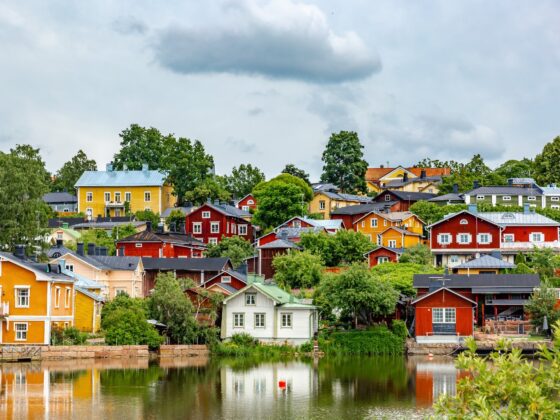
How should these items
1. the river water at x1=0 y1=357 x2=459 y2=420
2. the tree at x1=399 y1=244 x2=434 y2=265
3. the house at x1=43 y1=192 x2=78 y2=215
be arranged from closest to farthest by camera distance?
the river water at x1=0 y1=357 x2=459 y2=420 < the tree at x1=399 y1=244 x2=434 y2=265 < the house at x1=43 y1=192 x2=78 y2=215

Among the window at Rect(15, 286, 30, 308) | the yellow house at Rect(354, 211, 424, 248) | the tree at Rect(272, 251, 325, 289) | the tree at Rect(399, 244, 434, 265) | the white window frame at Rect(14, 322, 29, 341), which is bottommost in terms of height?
the white window frame at Rect(14, 322, 29, 341)

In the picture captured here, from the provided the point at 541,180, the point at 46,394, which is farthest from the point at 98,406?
the point at 541,180

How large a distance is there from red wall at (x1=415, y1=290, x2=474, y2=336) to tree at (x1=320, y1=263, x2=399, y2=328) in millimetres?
1944

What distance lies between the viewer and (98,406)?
4016 cm

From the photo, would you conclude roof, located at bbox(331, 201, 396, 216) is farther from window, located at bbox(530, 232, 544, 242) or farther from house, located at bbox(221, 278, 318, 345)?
house, located at bbox(221, 278, 318, 345)

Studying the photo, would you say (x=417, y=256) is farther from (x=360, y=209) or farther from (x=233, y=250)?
(x=360, y=209)

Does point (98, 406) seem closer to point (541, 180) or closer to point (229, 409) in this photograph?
point (229, 409)

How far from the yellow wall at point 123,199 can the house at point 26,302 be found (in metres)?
57.8

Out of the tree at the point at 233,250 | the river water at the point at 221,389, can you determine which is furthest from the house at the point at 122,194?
the river water at the point at 221,389

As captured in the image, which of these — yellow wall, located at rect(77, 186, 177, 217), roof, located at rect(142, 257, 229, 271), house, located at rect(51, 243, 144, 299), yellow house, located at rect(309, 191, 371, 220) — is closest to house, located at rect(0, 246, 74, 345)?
house, located at rect(51, 243, 144, 299)

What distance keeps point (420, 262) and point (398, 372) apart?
30.5 m

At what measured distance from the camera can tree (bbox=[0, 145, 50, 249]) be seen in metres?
72.5

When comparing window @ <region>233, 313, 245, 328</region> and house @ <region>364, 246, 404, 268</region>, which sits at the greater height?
house @ <region>364, 246, 404, 268</region>

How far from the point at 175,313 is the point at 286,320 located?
7588mm
